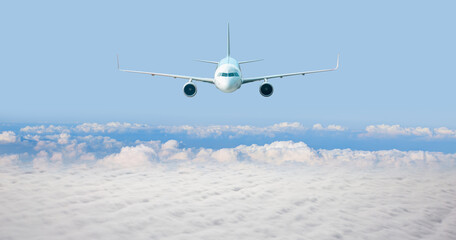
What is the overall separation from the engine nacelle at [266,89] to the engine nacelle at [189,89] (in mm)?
8574

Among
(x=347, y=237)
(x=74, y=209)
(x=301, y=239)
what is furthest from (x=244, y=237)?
(x=74, y=209)

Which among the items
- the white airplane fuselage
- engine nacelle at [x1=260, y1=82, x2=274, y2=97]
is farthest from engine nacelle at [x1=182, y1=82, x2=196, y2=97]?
engine nacelle at [x1=260, y1=82, x2=274, y2=97]

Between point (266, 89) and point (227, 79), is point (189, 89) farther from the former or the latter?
point (266, 89)

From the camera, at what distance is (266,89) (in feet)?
119

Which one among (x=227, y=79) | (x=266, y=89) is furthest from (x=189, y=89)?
(x=266, y=89)

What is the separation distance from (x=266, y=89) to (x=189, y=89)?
31.9 feet

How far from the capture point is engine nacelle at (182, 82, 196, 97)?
35500 mm

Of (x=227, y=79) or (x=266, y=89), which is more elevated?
(x=227, y=79)

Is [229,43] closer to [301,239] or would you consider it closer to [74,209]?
[301,239]

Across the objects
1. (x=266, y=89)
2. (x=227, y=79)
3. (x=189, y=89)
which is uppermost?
(x=227, y=79)

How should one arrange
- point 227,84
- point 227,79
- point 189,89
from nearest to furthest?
point 189,89, point 227,84, point 227,79

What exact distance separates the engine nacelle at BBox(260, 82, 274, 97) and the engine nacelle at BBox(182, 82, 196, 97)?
857cm

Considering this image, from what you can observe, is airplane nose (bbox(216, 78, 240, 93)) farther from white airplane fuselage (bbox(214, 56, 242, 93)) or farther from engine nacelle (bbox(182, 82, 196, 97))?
engine nacelle (bbox(182, 82, 196, 97))

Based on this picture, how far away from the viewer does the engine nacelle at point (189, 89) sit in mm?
35500
